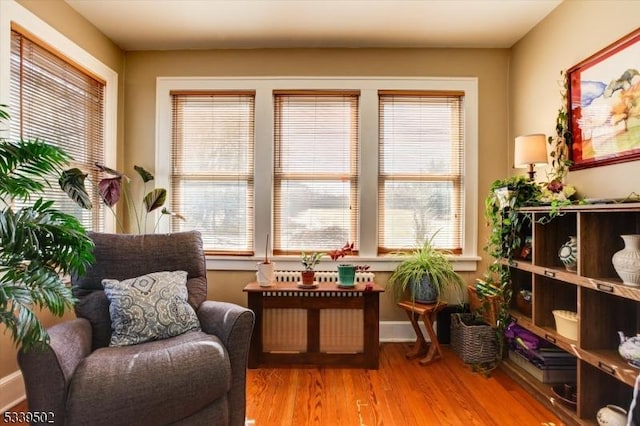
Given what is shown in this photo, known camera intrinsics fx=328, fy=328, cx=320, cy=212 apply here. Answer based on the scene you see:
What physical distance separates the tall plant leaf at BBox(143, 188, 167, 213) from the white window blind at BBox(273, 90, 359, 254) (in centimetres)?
93

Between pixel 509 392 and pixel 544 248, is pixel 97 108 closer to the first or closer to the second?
pixel 544 248

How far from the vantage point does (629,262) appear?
4.97 feet

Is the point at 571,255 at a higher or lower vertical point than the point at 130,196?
lower

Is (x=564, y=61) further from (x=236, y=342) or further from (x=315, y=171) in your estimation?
(x=236, y=342)

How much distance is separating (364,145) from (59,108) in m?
2.32

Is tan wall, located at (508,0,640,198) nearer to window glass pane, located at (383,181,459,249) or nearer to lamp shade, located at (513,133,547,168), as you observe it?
lamp shade, located at (513,133,547,168)

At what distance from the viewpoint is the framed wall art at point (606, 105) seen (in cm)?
177

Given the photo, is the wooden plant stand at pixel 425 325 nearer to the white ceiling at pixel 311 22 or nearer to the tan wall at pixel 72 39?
the white ceiling at pixel 311 22

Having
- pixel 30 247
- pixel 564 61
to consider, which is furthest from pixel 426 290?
pixel 30 247

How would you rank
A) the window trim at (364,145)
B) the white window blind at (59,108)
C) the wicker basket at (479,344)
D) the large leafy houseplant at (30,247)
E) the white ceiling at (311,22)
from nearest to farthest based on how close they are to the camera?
the large leafy houseplant at (30,247) < the white window blind at (59,108) < the white ceiling at (311,22) < the wicker basket at (479,344) < the window trim at (364,145)

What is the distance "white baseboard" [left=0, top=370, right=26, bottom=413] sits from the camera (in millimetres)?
1886

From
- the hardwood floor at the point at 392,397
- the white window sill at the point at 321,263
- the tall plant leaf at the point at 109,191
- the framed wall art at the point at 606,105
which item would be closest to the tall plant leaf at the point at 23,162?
the tall plant leaf at the point at 109,191

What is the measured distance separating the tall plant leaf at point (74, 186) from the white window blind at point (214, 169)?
2.67 ft

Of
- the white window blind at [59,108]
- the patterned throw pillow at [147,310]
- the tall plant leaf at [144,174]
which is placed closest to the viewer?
the patterned throw pillow at [147,310]
